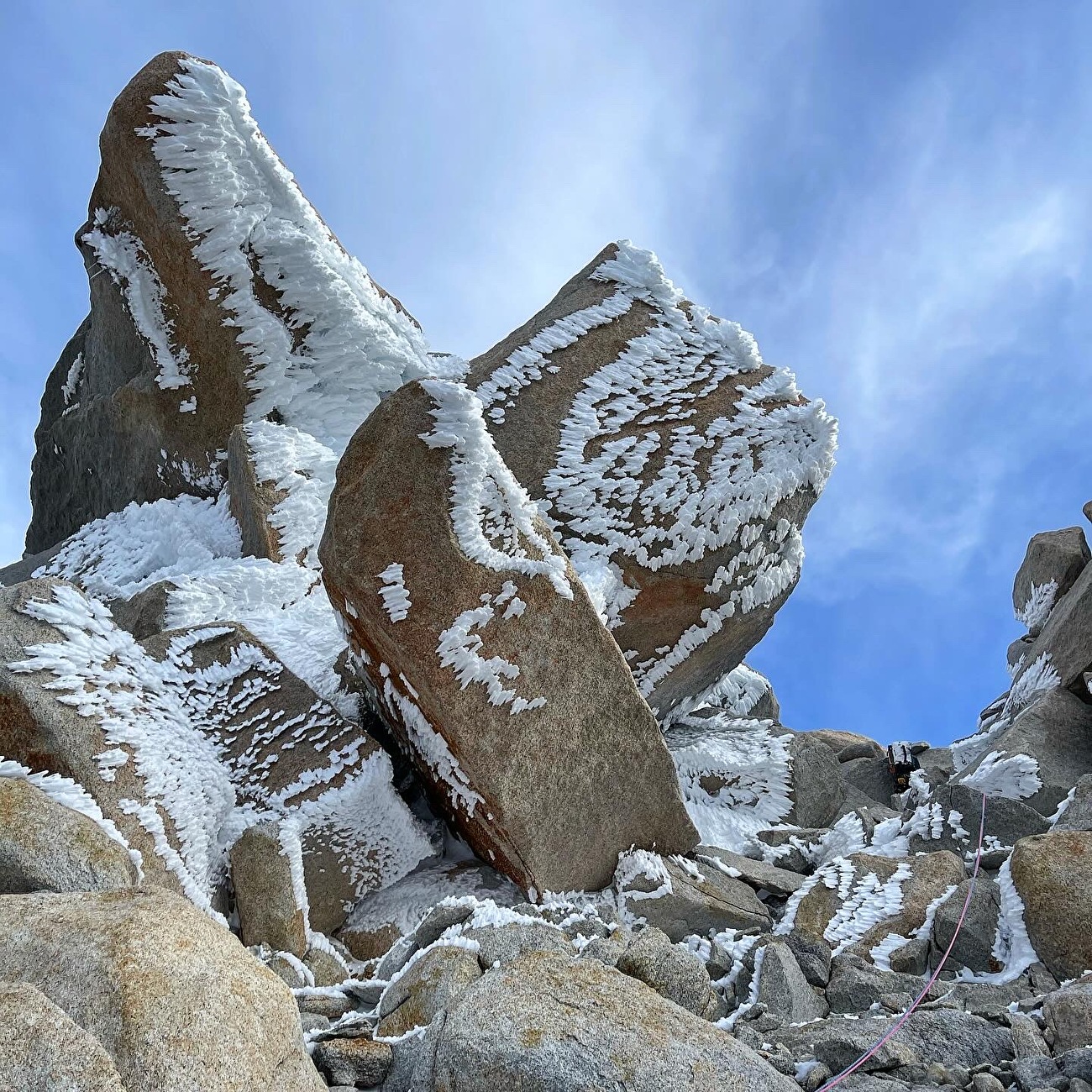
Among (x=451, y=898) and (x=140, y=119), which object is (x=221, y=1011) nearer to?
(x=451, y=898)

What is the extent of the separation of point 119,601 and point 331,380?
2.28 meters

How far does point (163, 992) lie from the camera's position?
207cm

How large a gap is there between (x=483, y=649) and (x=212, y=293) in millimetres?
4134

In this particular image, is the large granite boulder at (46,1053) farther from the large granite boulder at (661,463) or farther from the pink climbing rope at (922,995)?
the large granite boulder at (661,463)

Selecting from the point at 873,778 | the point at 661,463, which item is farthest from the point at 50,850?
the point at 873,778

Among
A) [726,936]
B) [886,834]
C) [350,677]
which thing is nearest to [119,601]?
[350,677]

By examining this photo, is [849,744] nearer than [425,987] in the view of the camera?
No

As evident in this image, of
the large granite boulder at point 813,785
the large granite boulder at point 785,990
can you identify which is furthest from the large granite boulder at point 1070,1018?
the large granite boulder at point 813,785

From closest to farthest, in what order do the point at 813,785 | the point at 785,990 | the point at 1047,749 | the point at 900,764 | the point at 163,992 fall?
the point at 163,992, the point at 785,990, the point at 1047,749, the point at 813,785, the point at 900,764

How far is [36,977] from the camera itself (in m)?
2.19

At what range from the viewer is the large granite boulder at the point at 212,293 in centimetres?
709

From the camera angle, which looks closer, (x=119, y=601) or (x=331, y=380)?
(x=119, y=601)

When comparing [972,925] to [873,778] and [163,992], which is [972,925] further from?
[873,778]

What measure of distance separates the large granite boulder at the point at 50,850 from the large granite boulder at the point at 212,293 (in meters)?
4.56
